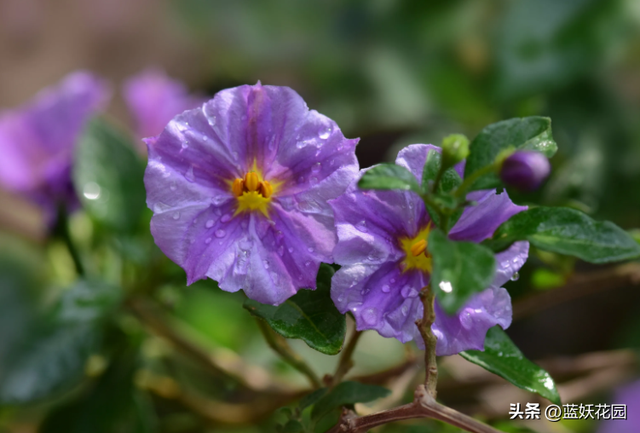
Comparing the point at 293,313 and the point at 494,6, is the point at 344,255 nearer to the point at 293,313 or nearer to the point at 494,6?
the point at 293,313

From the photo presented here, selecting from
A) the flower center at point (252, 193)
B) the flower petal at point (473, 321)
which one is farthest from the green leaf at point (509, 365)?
the flower center at point (252, 193)

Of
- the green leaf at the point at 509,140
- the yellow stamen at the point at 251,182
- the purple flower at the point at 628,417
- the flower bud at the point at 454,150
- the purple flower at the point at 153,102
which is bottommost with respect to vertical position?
the purple flower at the point at 628,417

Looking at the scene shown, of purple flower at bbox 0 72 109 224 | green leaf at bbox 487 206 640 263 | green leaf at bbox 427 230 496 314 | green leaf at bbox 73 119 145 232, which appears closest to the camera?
green leaf at bbox 427 230 496 314

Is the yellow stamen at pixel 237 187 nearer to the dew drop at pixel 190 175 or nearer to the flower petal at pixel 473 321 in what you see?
the dew drop at pixel 190 175

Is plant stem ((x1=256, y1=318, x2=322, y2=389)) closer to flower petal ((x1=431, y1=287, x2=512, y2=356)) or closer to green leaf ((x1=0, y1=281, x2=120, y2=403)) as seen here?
flower petal ((x1=431, y1=287, x2=512, y2=356))

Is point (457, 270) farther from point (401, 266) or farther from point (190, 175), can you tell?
point (190, 175)

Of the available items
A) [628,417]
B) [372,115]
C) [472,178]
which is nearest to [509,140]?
[472,178]

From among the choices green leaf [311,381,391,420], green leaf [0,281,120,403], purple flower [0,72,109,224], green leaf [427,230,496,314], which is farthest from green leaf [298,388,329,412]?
purple flower [0,72,109,224]
